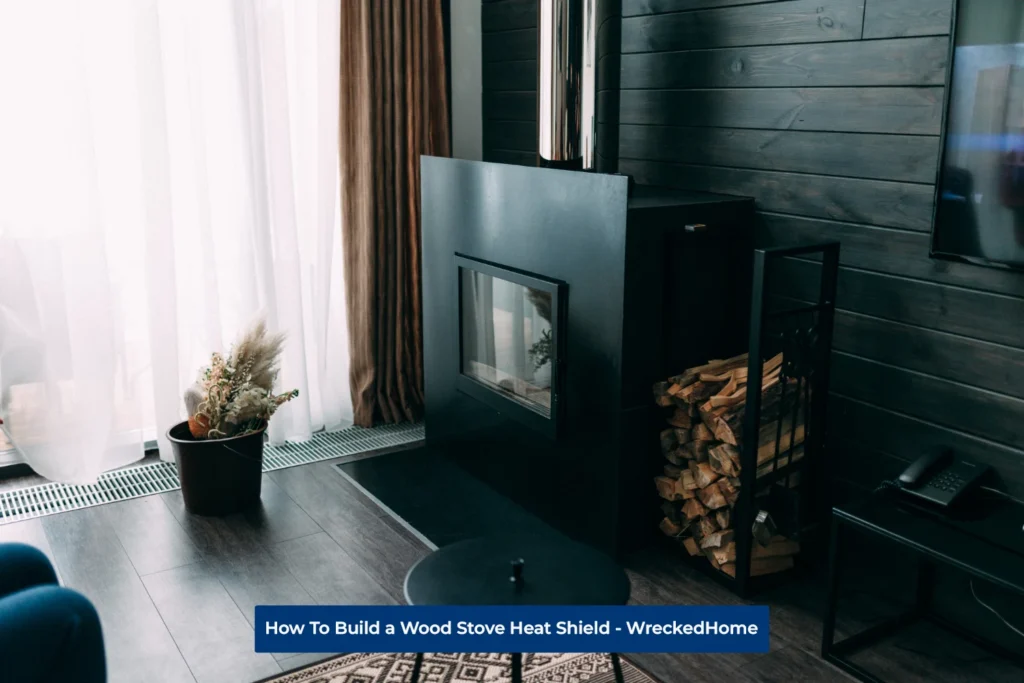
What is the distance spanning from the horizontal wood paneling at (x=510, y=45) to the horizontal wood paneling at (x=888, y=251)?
55.4 inches

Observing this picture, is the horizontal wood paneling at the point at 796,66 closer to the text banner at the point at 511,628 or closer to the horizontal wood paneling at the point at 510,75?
the horizontal wood paneling at the point at 510,75

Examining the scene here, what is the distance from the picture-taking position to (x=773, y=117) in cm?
266

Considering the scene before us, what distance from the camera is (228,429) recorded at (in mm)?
3053

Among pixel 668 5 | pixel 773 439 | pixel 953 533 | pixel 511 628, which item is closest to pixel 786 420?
pixel 773 439

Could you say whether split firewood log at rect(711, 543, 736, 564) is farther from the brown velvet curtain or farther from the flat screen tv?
the brown velvet curtain

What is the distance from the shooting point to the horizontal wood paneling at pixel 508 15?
12.0 ft

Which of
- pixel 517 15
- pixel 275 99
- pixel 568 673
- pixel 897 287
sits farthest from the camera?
pixel 517 15

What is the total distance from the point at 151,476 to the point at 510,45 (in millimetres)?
2149

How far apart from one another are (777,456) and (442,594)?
3.58 ft

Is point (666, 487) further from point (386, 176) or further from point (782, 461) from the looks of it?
point (386, 176)

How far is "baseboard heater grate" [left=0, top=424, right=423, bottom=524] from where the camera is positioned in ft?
10.4

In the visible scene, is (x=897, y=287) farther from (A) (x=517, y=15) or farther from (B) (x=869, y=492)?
(A) (x=517, y=15)

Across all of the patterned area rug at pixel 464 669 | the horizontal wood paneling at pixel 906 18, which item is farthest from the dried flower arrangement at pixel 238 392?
the horizontal wood paneling at pixel 906 18

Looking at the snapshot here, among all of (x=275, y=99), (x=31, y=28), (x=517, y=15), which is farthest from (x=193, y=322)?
(x=517, y=15)
